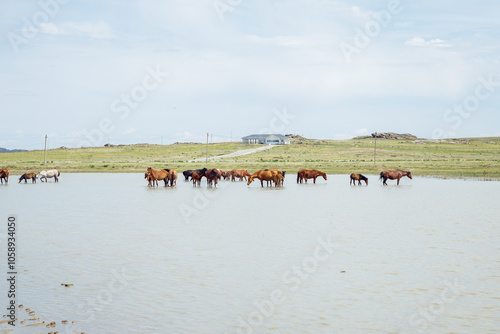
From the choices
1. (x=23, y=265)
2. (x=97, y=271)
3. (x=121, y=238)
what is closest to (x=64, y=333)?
(x=97, y=271)

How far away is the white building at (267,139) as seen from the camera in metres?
186

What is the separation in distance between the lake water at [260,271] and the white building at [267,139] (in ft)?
523

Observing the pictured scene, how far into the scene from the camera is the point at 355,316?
10039 millimetres

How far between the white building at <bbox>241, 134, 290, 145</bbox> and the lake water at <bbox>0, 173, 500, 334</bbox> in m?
159

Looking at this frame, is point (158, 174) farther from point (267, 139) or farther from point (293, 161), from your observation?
point (267, 139)

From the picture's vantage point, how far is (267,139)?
188m

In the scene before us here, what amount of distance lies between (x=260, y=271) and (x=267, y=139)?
574 feet

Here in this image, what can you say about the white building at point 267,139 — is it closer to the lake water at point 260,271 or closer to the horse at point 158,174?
the horse at point 158,174

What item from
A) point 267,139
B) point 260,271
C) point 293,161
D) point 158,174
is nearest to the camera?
point 260,271

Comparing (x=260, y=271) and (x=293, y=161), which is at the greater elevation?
(x=293, y=161)

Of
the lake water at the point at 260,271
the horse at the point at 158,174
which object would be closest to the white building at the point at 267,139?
the horse at the point at 158,174

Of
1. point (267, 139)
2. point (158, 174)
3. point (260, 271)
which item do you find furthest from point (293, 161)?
point (260, 271)

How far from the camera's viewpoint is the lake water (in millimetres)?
9859

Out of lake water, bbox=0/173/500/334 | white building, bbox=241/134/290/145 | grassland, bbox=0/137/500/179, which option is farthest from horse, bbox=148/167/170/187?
white building, bbox=241/134/290/145
